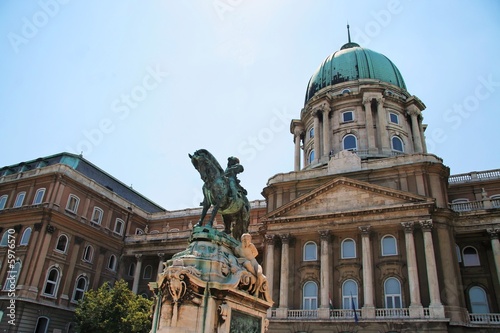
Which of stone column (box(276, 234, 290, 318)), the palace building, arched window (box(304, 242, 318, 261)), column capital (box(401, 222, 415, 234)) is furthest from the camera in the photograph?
arched window (box(304, 242, 318, 261))

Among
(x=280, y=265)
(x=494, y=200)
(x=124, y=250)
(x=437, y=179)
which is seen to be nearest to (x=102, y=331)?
(x=280, y=265)

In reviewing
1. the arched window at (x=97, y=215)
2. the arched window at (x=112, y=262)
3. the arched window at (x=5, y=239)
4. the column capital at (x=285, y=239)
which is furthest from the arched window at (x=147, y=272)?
the column capital at (x=285, y=239)

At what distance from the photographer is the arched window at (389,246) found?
30688mm

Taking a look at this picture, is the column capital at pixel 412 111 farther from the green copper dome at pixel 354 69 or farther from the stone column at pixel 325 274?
the stone column at pixel 325 274

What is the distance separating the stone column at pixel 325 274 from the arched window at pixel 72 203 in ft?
76.0

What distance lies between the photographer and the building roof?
41500 mm

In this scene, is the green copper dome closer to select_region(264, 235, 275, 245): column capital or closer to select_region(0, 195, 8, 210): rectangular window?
select_region(264, 235, 275, 245): column capital

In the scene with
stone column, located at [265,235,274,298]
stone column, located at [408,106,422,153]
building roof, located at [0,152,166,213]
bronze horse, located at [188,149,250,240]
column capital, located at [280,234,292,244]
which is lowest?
bronze horse, located at [188,149,250,240]

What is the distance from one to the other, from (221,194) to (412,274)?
23.1 m

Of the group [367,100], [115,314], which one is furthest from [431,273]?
[115,314]

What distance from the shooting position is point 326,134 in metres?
44.2

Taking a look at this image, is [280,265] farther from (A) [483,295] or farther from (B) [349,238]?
(A) [483,295]

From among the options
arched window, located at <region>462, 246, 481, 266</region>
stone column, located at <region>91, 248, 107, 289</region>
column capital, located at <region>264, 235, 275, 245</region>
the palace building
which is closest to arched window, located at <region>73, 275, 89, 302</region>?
the palace building

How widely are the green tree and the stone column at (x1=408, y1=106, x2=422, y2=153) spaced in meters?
31.5
